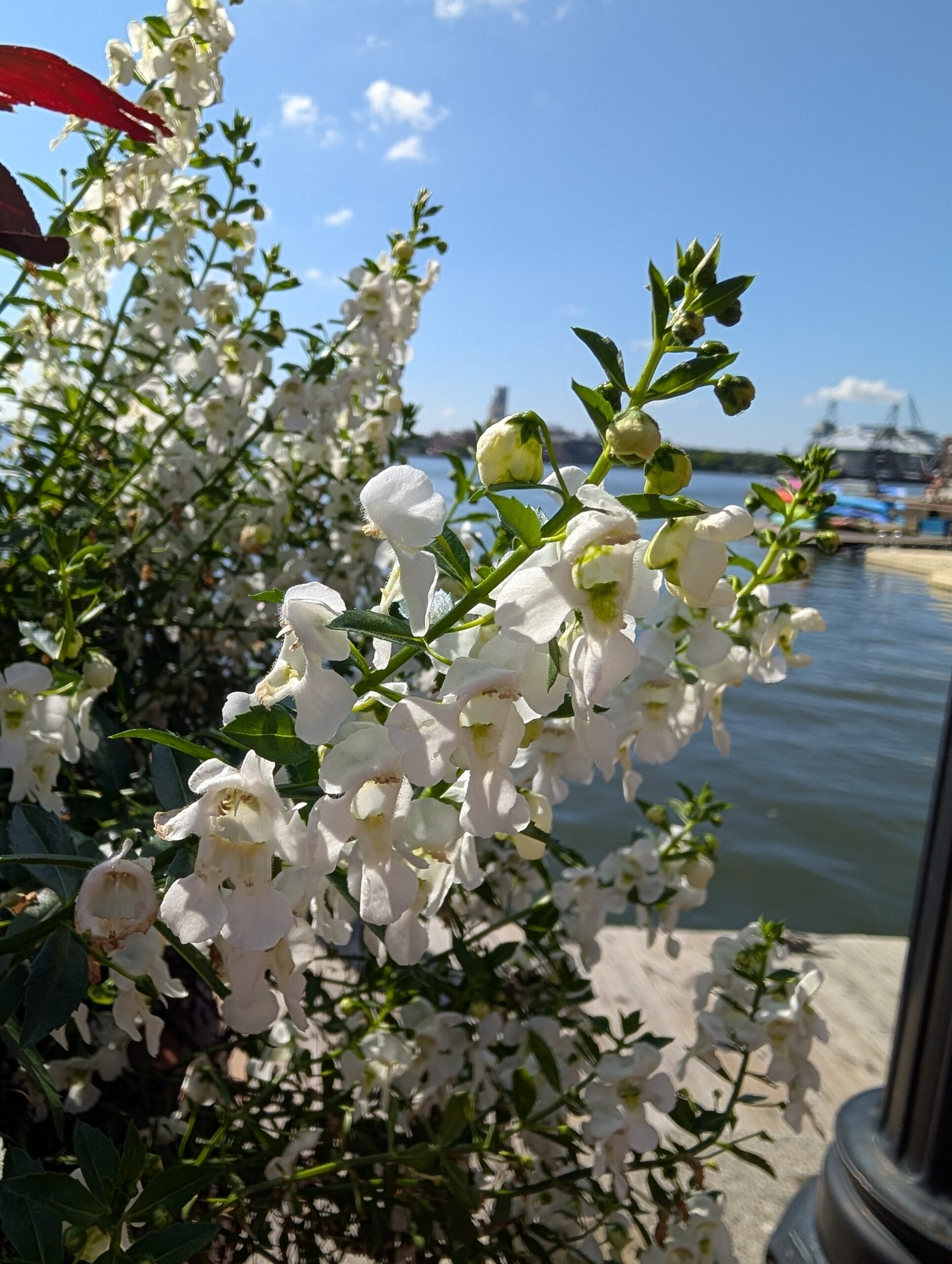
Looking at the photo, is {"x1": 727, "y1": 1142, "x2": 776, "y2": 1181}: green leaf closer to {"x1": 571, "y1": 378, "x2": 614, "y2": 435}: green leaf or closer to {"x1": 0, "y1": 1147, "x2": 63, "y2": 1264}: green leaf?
{"x1": 0, "y1": 1147, "x2": 63, "y2": 1264}: green leaf

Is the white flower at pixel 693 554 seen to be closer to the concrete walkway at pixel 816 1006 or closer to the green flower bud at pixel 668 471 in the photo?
the green flower bud at pixel 668 471

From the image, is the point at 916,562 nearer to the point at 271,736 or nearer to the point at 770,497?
the point at 770,497

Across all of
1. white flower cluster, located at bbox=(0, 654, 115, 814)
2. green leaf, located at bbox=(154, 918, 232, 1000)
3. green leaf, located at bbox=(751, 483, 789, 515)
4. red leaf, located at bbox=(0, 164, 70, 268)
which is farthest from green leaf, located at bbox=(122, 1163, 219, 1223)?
green leaf, located at bbox=(751, 483, 789, 515)

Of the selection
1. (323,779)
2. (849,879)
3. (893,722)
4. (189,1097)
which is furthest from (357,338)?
(893,722)

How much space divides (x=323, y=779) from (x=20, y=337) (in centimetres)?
111

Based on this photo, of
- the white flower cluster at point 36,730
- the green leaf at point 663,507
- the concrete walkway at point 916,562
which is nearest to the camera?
the green leaf at point 663,507

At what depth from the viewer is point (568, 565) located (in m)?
0.42

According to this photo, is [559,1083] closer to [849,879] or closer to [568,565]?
[568,565]

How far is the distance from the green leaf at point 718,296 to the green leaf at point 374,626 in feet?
0.78

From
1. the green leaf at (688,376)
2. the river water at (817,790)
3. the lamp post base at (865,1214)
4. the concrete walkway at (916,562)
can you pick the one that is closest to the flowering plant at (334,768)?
the green leaf at (688,376)

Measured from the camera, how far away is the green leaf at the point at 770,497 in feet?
2.79

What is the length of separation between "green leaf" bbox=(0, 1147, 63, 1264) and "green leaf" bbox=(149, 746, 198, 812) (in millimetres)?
220

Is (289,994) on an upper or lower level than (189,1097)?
upper

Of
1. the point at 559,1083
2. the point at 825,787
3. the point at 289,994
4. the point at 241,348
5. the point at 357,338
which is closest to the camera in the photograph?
the point at 289,994
